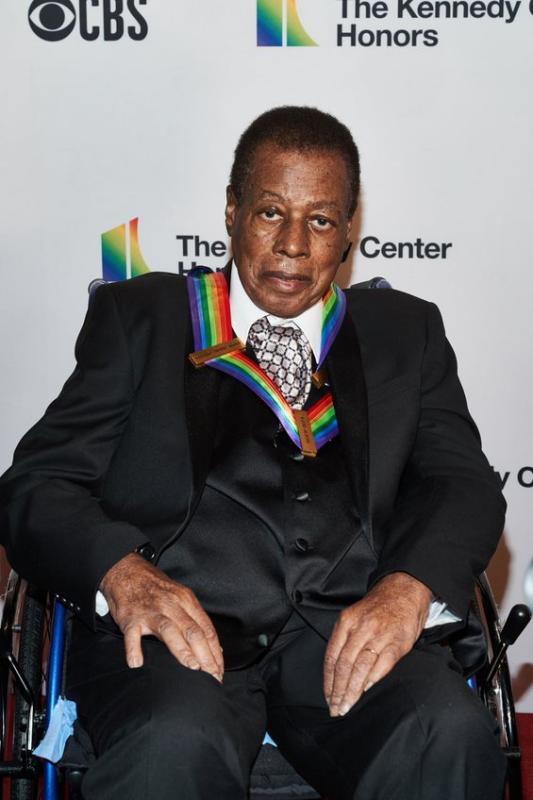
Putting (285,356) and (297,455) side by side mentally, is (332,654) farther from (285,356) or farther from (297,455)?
(285,356)

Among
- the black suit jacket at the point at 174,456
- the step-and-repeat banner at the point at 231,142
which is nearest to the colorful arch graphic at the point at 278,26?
the step-and-repeat banner at the point at 231,142

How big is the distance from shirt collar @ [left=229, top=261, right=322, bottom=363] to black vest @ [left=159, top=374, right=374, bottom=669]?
231 millimetres

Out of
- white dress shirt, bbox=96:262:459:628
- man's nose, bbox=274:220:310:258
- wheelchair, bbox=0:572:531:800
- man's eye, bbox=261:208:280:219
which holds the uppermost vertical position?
man's eye, bbox=261:208:280:219

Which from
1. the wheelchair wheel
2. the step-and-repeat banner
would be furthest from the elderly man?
the step-and-repeat banner

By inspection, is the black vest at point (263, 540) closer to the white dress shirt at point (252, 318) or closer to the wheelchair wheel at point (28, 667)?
the white dress shirt at point (252, 318)

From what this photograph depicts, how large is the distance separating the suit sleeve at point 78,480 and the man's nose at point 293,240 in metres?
0.39

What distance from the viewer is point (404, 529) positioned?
2396 millimetres

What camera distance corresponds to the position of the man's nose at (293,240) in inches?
98.4

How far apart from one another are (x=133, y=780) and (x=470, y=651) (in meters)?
0.80

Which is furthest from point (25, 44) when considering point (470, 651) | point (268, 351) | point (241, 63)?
point (470, 651)

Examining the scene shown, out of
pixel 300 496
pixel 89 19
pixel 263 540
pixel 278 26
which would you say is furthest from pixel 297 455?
pixel 89 19

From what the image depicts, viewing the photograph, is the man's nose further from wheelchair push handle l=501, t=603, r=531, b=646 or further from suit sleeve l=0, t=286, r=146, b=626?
wheelchair push handle l=501, t=603, r=531, b=646

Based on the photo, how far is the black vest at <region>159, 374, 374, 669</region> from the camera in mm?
2314

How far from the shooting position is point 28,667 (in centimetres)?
243
